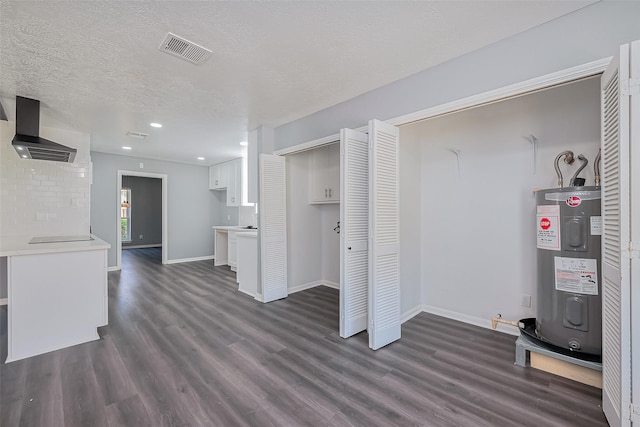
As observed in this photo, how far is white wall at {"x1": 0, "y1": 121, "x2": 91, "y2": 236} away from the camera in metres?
3.90

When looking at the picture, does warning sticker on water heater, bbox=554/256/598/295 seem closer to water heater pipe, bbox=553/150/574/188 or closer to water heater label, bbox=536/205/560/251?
water heater label, bbox=536/205/560/251

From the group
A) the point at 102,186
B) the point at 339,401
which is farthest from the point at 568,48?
the point at 102,186

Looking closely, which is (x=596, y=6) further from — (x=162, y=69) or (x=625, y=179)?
(x=162, y=69)

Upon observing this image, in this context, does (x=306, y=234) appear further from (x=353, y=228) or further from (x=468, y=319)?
(x=468, y=319)

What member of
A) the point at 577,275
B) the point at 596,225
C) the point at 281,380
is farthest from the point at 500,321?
the point at 281,380

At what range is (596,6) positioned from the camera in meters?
1.68

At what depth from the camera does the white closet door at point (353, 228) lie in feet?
8.91

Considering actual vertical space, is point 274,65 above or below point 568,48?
above

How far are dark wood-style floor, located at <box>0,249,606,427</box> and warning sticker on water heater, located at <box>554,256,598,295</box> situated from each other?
2.23 feet

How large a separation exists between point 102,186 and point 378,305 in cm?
615

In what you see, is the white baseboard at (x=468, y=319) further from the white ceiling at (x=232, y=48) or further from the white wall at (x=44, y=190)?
the white wall at (x=44, y=190)

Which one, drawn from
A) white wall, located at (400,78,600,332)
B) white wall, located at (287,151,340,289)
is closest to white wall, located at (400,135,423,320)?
white wall, located at (400,78,600,332)

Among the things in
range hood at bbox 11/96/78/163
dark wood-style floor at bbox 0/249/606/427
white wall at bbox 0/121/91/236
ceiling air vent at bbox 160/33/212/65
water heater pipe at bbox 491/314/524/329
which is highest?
ceiling air vent at bbox 160/33/212/65

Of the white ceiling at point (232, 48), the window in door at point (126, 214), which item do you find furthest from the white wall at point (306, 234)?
the window in door at point (126, 214)
